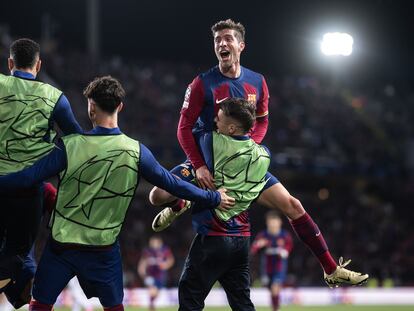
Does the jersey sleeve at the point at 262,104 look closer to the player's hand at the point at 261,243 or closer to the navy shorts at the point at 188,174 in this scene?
the navy shorts at the point at 188,174

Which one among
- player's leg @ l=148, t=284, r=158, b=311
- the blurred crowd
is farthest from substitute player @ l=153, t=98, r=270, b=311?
the blurred crowd

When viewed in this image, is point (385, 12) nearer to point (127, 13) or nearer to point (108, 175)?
point (127, 13)

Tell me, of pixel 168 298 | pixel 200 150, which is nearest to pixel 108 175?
pixel 200 150

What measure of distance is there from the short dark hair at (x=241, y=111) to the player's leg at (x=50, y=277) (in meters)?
1.53

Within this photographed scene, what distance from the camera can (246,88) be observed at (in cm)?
650

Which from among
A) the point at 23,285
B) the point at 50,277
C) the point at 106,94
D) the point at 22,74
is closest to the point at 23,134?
the point at 22,74

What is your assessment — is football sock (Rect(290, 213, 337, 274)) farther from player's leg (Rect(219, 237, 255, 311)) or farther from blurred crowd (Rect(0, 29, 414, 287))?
blurred crowd (Rect(0, 29, 414, 287))

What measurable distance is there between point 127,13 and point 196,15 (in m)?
2.80

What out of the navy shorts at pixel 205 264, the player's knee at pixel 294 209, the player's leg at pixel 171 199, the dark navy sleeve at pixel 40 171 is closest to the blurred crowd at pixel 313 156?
the player's leg at pixel 171 199

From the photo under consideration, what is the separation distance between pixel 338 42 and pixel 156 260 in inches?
285

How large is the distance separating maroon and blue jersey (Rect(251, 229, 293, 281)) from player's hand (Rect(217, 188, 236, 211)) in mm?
9785

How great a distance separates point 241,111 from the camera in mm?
5836

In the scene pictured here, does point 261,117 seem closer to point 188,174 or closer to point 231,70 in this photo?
point 231,70

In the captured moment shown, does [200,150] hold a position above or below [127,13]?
below
